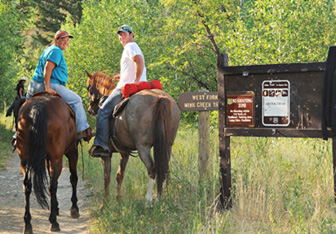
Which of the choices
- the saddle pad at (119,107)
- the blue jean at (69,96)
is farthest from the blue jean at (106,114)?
the blue jean at (69,96)

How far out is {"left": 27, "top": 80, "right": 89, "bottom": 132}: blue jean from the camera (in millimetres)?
6426

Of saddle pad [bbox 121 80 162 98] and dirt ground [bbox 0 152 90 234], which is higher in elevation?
saddle pad [bbox 121 80 162 98]

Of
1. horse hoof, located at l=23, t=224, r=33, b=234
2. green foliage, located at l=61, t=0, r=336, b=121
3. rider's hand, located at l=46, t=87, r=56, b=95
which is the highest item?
green foliage, located at l=61, t=0, r=336, b=121

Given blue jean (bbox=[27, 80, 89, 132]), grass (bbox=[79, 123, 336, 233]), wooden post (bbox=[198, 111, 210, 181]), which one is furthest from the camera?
wooden post (bbox=[198, 111, 210, 181])

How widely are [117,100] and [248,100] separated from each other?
2.21 meters

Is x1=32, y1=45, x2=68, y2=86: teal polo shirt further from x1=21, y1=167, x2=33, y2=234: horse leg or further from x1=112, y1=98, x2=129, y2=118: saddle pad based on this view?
x1=21, y1=167, x2=33, y2=234: horse leg

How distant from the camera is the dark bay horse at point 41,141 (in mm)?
5477

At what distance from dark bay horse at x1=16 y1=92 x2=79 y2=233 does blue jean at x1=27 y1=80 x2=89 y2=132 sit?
338 millimetres

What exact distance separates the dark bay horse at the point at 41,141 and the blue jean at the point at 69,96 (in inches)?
13.3

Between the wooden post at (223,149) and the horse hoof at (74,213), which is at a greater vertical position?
the wooden post at (223,149)

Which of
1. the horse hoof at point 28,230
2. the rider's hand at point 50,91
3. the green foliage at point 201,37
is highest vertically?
the green foliage at point 201,37

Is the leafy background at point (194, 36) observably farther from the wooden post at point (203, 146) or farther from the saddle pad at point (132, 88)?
the saddle pad at point (132, 88)

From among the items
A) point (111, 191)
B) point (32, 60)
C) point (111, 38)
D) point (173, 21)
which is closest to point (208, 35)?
point (173, 21)

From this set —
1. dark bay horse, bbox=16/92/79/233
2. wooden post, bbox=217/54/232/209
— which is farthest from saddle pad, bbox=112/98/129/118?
wooden post, bbox=217/54/232/209
